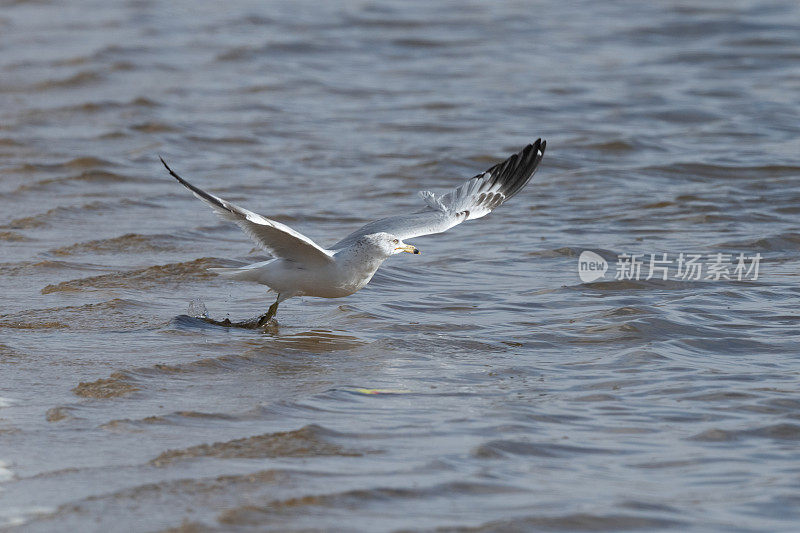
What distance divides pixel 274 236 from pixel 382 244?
2.23ft

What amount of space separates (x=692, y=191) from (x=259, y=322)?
17.5ft

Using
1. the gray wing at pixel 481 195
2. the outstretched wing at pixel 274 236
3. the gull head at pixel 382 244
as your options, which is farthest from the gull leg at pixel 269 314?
the gray wing at pixel 481 195

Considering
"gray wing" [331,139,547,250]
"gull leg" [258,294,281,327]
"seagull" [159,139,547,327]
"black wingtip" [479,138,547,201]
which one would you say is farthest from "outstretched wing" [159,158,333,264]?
"black wingtip" [479,138,547,201]

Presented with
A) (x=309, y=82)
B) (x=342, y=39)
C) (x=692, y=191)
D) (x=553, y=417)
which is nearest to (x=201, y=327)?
(x=553, y=417)

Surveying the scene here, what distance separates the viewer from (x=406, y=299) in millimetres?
8461

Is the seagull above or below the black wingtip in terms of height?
below

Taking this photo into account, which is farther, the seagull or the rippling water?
the seagull

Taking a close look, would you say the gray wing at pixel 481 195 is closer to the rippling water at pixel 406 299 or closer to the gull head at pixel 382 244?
the rippling water at pixel 406 299

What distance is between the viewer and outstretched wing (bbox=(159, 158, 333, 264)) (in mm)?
6570

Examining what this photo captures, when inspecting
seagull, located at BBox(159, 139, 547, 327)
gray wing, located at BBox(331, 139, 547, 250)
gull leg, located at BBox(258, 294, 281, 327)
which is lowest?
gull leg, located at BBox(258, 294, 281, 327)

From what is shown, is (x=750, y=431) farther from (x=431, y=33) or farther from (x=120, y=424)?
(x=431, y=33)

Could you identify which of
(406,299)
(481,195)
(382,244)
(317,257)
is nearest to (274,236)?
(317,257)

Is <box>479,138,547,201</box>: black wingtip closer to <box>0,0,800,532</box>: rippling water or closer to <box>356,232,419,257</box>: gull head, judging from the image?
<box>0,0,800,532</box>: rippling water

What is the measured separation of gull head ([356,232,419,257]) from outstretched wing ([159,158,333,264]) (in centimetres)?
26
